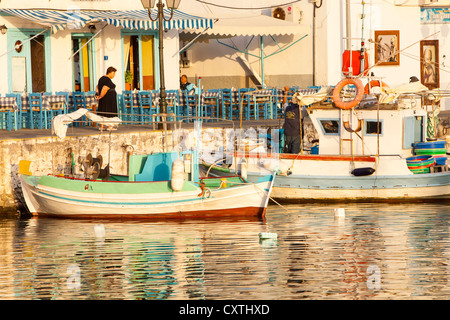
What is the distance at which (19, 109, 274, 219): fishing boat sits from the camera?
54.6 ft

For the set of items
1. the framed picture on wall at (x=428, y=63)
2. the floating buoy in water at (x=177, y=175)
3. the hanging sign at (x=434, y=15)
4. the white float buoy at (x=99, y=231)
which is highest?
the hanging sign at (x=434, y=15)

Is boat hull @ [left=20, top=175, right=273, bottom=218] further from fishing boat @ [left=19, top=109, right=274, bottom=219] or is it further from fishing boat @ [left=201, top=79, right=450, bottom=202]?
fishing boat @ [left=201, top=79, right=450, bottom=202]

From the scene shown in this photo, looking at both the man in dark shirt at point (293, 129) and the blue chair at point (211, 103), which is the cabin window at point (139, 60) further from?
the man in dark shirt at point (293, 129)

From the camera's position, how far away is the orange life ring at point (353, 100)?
19.3 m

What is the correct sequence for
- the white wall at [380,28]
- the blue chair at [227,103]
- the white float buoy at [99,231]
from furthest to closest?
the white wall at [380,28] → the blue chair at [227,103] → the white float buoy at [99,231]

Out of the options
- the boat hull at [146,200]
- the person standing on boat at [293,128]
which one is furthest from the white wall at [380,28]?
the boat hull at [146,200]

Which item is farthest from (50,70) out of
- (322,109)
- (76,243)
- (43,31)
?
(76,243)

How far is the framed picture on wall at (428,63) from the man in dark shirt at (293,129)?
12625 millimetres

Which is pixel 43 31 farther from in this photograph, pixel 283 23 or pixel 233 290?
pixel 233 290

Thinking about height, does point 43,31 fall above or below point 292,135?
above

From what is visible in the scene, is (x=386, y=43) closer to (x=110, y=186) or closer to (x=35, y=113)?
(x=35, y=113)

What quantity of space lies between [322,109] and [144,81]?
332 inches

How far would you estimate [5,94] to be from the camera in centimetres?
2200

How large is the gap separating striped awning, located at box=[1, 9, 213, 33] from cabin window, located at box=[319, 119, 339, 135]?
6555 millimetres
